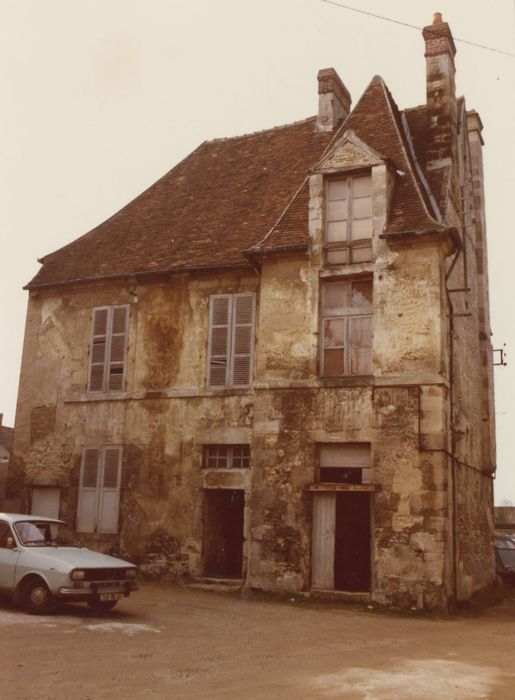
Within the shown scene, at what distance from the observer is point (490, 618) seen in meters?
13.9

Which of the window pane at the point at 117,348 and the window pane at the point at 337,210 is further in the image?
the window pane at the point at 117,348

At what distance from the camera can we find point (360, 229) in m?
15.9

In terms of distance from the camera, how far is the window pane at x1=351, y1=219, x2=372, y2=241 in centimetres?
1583

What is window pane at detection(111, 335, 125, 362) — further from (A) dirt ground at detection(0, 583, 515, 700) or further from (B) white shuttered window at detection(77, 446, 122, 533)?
(A) dirt ground at detection(0, 583, 515, 700)

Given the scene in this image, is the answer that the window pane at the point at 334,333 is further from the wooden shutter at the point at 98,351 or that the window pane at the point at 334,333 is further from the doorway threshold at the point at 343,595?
the wooden shutter at the point at 98,351

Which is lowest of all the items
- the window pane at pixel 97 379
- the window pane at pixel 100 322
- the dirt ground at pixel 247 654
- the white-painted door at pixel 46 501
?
the dirt ground at pixel 247 654

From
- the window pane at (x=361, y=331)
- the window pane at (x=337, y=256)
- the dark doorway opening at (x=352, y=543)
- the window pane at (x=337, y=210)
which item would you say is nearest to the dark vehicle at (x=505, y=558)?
the dark doorway opening at (x=352, y=543)

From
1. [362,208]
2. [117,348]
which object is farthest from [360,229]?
[117,348]

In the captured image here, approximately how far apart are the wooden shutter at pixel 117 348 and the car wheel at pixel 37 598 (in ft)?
23.6

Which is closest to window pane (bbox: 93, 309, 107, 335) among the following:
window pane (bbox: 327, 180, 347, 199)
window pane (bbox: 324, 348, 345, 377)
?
window pane (bbox: 324, 348, 345, 377)

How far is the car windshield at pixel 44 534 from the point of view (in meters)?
11.5

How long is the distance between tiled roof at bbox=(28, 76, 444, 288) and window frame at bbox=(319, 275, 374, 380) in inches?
46.3

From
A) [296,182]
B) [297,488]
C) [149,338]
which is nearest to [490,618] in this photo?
[297,488]

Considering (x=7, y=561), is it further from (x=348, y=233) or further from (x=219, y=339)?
(x=348, y=233)
